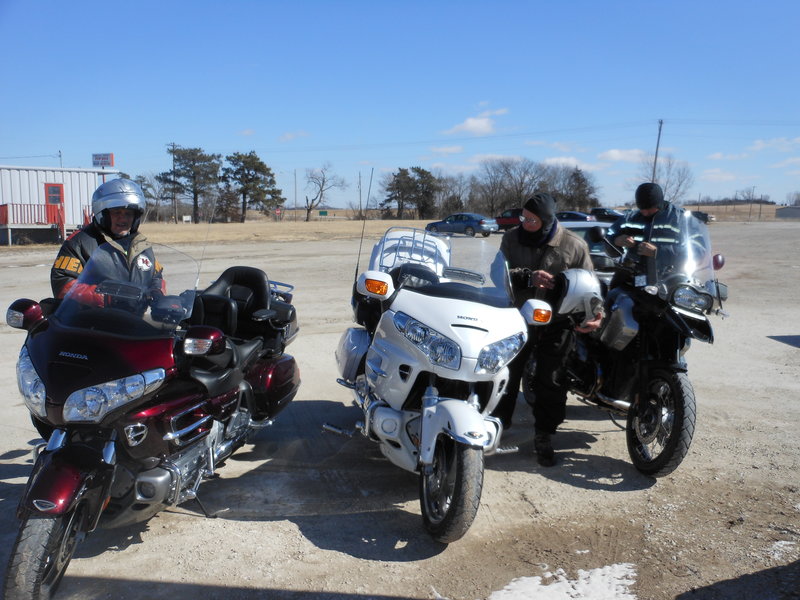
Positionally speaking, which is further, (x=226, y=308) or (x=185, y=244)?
(x=185, y=244)

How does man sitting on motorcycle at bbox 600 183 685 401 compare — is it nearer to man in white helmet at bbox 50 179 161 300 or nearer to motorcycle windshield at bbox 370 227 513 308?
motorcycle windshield at bbox 370 227 513 308

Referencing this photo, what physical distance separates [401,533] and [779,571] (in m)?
1.98

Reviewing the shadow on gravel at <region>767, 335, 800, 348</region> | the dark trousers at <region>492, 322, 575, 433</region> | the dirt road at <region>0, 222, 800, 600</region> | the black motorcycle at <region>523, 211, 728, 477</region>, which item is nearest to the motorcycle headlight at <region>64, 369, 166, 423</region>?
the dirt road at <region>0, 222, 800, 600</region>

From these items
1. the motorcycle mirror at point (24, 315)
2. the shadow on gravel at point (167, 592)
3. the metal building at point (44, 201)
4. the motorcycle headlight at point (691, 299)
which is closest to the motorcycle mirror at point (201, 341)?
the motorcycle mirror at point (24, 315)

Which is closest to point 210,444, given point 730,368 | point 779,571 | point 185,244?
point 779,571

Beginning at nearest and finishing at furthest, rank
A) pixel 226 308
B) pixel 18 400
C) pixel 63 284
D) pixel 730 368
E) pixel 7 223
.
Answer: pixel 63 284 → pixel 226 308 → pixel 18 400 → pixel 730 368 → pixel 7 223

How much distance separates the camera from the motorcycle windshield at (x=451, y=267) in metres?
4.12

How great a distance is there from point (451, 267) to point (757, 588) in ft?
8.19

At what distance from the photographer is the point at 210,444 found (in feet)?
12.2

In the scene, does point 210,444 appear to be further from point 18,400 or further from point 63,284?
point 18,400

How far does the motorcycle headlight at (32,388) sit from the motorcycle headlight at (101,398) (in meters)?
0.17

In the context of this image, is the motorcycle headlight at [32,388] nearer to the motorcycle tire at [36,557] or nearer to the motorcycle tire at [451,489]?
the motorcycle tire at [36,557]

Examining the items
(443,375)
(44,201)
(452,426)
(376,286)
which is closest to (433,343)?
(443,375)

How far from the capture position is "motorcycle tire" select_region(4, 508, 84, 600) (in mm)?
2764
